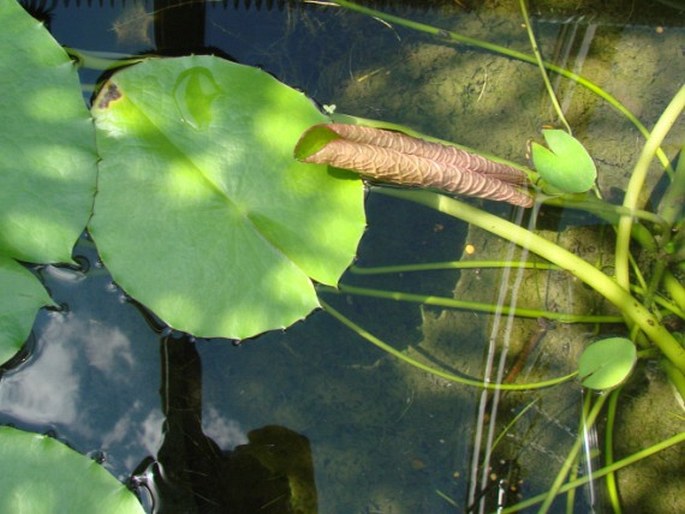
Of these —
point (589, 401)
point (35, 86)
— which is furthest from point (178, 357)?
point (589, 401)

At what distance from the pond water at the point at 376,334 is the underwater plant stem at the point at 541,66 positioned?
0.02 metres

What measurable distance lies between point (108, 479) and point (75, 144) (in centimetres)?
71

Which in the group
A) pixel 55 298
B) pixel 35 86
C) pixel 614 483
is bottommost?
pixel 614 483

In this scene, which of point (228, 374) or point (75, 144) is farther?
point (228, 374)

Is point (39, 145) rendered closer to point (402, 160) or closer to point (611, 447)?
point (402, 160)

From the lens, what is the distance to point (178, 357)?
1.79 metres

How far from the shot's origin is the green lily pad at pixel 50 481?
140 cm

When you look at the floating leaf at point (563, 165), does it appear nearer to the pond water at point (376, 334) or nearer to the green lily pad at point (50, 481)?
the pond water at point (376, 334)

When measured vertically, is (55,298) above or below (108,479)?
above

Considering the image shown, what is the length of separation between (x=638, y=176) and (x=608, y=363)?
0.53m

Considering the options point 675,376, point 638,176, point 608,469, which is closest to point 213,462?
point 608,469

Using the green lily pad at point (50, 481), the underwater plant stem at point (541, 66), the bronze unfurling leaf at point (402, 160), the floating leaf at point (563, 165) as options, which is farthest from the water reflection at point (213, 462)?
the underwater plant stem at point (541, 66)

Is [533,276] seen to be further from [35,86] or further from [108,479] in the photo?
[35,86]

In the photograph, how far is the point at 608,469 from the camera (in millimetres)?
1897
